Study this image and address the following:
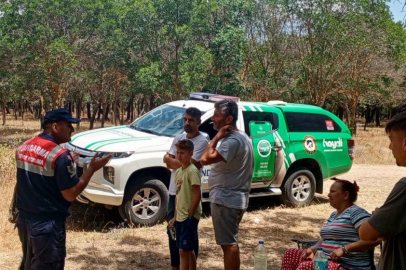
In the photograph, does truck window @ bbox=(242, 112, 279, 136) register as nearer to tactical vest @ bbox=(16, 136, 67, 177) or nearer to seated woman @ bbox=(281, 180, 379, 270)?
seated woman @ bbox=(281, 180, 379, 270)

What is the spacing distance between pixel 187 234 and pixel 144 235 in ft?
7.53

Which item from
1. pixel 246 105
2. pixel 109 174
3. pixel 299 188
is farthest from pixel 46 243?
pixel 299 188

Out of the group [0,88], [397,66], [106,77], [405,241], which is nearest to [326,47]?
[397,66]

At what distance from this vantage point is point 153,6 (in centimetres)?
2244

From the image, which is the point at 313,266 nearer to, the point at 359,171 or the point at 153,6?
the point at 359,171

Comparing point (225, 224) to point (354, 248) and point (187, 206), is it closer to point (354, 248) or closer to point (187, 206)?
point (187, 206)

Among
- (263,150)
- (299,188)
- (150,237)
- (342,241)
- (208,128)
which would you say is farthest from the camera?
(299,188)

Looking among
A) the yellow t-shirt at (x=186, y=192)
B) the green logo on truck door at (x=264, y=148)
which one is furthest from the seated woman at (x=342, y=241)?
the green logo on truck door at (x=264, y=148)

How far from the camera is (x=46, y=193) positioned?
11.1ft

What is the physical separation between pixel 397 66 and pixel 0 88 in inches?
998

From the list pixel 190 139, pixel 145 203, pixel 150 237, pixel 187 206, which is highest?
pixel 190 139

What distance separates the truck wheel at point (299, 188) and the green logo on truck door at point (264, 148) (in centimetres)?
86

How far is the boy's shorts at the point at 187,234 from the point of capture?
434cm

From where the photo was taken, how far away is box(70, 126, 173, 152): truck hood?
21.8ft
